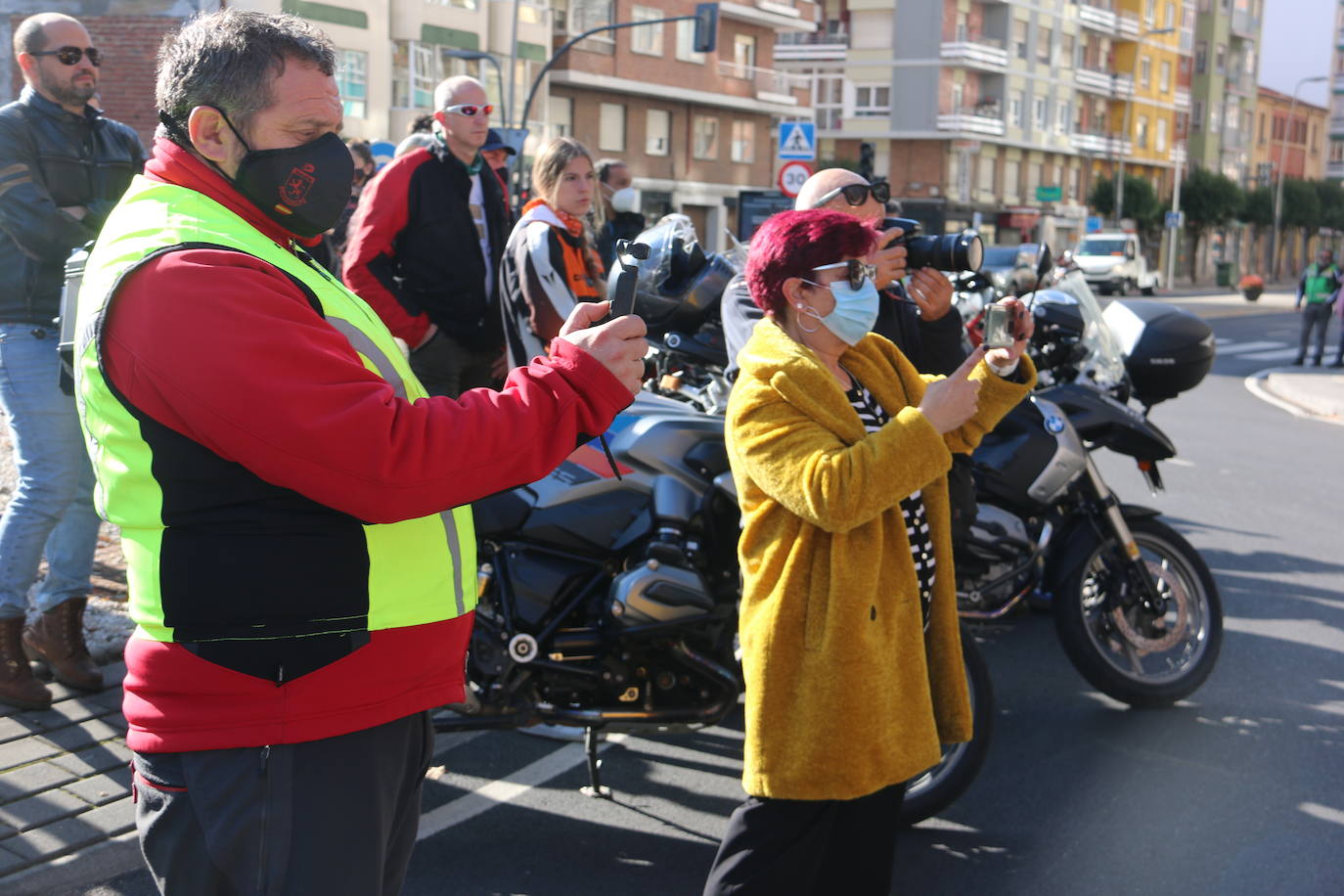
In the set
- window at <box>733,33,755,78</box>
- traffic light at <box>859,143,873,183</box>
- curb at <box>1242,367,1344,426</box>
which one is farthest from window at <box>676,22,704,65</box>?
traffic light at <box>859,143,873,183</box>

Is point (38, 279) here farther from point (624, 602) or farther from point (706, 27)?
point (706, 27)

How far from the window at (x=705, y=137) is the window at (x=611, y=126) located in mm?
3408

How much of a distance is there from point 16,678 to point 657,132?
137 ft

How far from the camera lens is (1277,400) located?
54.4 ft

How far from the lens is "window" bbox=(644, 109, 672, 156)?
4403 cm

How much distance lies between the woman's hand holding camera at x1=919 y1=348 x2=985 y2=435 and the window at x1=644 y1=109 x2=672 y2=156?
138ft

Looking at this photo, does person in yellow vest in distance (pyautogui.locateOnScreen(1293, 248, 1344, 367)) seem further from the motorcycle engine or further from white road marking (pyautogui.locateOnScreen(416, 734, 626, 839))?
white road marking (pyautogui.locateOnScreen(416, 734, 626, 839))

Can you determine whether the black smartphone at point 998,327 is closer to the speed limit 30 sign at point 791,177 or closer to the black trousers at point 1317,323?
the speed limit 30 sign at point 791,177

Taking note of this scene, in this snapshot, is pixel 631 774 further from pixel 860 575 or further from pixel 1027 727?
pixel 860 575

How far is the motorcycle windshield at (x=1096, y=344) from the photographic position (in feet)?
16.9

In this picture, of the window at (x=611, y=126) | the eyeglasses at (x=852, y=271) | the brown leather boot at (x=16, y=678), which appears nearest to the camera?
the eyeglasses at (x=852, y=271)

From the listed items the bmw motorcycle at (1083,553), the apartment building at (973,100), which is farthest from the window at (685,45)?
the bmw motorcycle at (1083,553)

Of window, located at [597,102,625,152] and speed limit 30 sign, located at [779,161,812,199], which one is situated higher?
window, located at [597,102,625,152]

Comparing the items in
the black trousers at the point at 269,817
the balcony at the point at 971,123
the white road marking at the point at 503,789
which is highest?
the balcony at the point at 971,123
